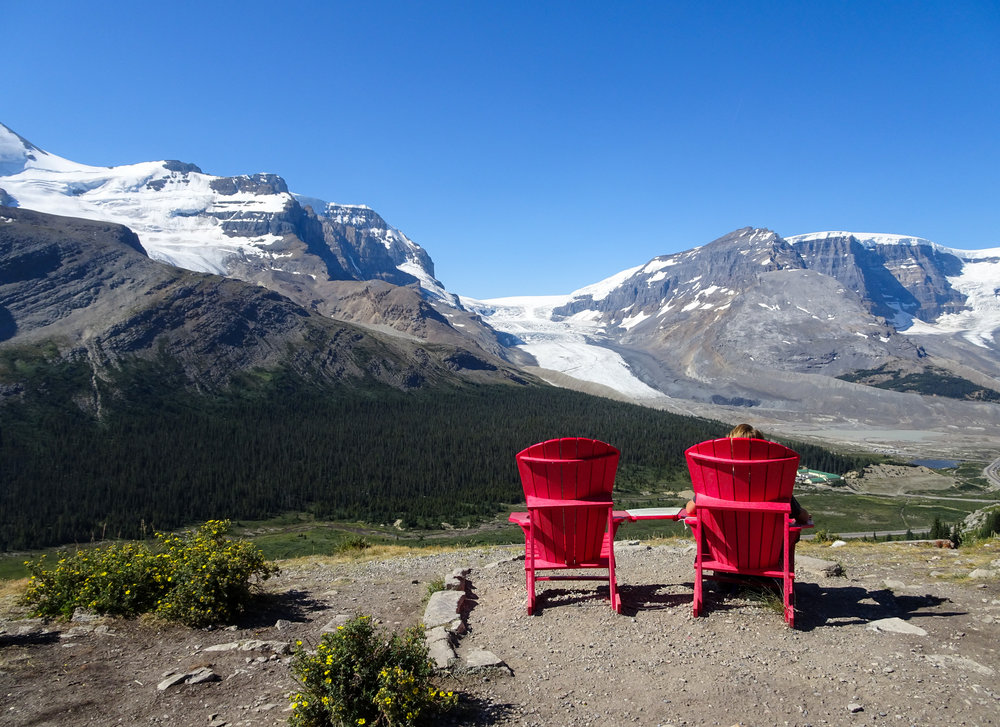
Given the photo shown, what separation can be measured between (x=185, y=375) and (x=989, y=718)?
179586 millimetres

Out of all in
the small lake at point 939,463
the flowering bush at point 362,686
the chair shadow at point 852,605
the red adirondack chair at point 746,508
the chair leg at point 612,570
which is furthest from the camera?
the small lake at point 939,463

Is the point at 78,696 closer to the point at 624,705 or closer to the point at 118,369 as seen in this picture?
the point at 624,705

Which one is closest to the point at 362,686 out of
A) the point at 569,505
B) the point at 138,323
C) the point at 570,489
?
the point at 569,505

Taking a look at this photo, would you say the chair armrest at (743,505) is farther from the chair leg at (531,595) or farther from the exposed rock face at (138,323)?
the exposed rock face at (138,323)

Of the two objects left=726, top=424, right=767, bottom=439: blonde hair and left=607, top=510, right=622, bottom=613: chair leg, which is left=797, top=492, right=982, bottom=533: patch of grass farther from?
left=607, top=510, right=622, bottom=613: chair leg

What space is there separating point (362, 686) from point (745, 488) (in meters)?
5.93

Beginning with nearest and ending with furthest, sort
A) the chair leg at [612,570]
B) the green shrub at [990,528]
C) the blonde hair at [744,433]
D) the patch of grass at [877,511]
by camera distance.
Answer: the blonde hair at [744,433], the chair leg at [612,570], the green shrub at [990,528], the patch of grass at [877,511]

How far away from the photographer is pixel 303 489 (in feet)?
347

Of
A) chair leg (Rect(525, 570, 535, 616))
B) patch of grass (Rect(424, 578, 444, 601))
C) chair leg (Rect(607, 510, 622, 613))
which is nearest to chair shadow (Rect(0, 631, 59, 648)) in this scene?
patch of grass (Rect(424, 578, 444, 601))

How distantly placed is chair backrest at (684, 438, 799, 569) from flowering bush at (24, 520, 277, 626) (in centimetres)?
735

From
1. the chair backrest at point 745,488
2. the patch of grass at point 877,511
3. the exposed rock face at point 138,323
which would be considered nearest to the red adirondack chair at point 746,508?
the chair backrest at point 745,488

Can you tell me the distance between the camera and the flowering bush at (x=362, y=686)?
18.2 feet

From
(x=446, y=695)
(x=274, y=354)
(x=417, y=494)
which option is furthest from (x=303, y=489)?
(x=446, y=695)

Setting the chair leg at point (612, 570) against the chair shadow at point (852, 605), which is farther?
the chair leg at point (612, 570)
